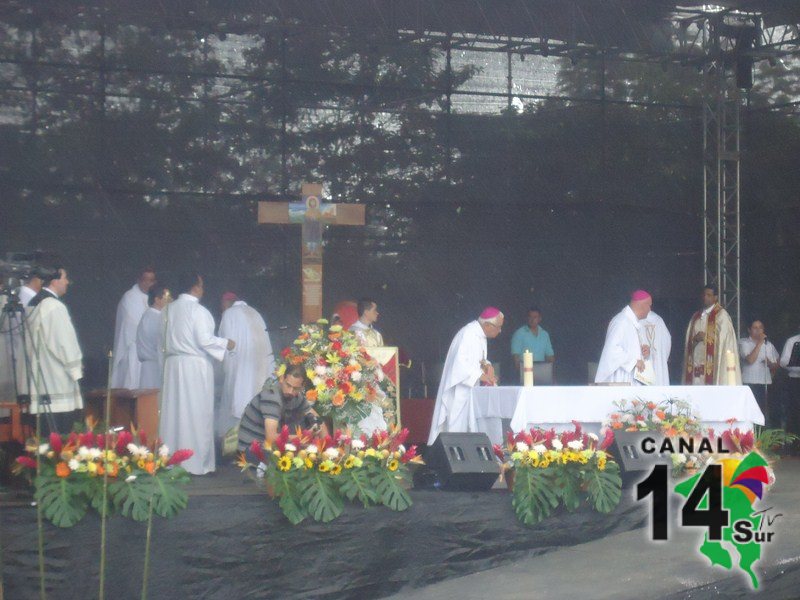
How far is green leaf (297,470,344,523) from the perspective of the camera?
7844 mm

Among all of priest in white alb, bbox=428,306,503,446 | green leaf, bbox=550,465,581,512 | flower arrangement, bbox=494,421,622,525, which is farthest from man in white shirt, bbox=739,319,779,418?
green leaf, bbox=550,465,581,512

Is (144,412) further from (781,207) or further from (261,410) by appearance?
(781,207)

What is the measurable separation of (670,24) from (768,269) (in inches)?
135

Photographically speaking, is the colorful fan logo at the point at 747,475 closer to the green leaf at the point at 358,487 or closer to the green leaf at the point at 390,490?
the green leaf at the point at 390,490

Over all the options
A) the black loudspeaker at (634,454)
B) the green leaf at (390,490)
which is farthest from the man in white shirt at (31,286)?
the black loudspeaker at (634,454)

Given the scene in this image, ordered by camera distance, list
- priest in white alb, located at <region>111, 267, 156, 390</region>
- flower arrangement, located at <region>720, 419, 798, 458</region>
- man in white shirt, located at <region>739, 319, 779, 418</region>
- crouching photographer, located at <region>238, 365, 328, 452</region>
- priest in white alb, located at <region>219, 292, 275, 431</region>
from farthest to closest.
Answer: man in white shirt, located at <region>739, 319, 779, 418</region> < priest in white alb, located at <region>111, 267, 156, 390</region> < priest in white alb, located at <region>219, 292, 275, 431</region> < flower arrangement, located at <region>720, 419, 798, 458</region> < crouching photographer, located at <region>238, 365, 328, 452</region>

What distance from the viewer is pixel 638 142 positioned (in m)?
17.3

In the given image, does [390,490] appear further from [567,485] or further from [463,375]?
[463,375]

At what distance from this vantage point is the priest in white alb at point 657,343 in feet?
39.5

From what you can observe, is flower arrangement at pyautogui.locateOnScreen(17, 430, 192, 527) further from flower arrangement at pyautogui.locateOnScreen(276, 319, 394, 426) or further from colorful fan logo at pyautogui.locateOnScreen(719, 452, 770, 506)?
colorful fan logo at pyautogui.locateOnScreen(719, 452, 770, 506)

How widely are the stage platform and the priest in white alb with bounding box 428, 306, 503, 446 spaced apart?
1998 mm

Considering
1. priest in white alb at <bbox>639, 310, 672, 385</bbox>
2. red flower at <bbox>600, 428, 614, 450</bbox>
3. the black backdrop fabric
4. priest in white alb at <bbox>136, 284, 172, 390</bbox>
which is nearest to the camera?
the black backdrop fabric

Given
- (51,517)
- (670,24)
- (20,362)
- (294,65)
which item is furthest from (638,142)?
(51,517)

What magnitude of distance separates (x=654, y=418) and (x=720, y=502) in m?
1.33
